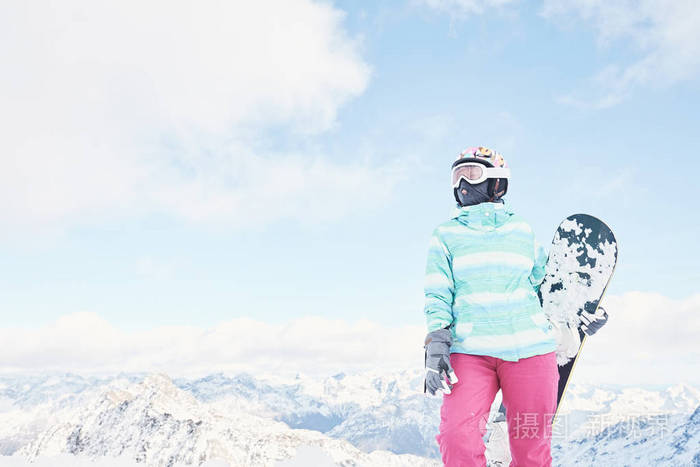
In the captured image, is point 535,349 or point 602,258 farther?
point 602,258

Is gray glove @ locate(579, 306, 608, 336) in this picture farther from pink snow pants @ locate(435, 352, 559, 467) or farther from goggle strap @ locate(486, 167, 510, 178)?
goggle strap @ locate(486, 167, 510, 178)

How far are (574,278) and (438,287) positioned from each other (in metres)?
2.70

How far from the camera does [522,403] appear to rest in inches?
192

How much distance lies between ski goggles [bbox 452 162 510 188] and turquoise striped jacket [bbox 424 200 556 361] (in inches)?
13.3

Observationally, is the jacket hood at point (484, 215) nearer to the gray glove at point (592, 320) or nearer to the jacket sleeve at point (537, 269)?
the jacket sleeve at point (537, 269)

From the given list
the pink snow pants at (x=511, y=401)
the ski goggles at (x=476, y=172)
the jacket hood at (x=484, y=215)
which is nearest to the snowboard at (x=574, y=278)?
the pink snow pants at (x=511, y=401)

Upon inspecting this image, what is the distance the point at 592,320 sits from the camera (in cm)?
639

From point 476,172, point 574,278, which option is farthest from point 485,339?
point 574,278

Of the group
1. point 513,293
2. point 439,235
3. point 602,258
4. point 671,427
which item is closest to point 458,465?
point 513,293

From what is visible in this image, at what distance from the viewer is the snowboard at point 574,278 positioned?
6.56m

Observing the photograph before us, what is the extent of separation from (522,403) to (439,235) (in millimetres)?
1782

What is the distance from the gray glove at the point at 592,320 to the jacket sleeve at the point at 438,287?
2267 millimetres

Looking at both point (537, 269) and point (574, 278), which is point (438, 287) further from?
point (574, 278)

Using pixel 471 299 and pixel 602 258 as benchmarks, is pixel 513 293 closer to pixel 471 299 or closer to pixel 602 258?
pixel 471 299
